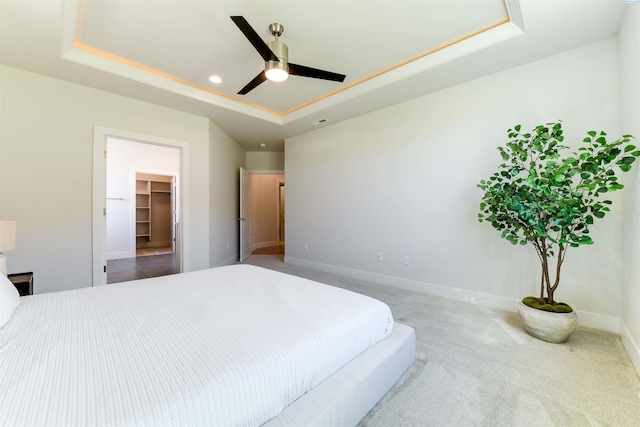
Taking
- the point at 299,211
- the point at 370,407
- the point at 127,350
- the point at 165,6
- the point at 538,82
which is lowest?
the point at 370,407

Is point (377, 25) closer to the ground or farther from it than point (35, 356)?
farther from it

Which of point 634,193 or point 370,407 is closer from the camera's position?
point 370,407

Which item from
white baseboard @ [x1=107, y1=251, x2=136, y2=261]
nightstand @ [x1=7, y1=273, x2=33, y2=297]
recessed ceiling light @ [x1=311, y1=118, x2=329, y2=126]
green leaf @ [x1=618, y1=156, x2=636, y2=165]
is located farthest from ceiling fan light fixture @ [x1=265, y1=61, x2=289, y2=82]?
white baseboard @ [x1=107, y1=251, x2=136, y2=261]

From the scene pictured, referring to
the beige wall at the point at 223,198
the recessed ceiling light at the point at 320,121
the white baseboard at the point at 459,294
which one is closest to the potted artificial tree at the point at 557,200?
the white baseboard at the point at 459,294

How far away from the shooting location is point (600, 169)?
6.32ft

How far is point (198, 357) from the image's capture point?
0.98 meters

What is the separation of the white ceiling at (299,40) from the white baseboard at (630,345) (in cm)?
246

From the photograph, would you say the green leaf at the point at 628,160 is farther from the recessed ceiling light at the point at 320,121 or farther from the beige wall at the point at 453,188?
the recessed ceiling light at the point at 320,121

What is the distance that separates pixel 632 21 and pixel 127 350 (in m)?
3.68

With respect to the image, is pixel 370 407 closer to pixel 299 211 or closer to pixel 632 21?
pixel 632 21

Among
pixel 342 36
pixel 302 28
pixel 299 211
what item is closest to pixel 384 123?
pixel 342 36

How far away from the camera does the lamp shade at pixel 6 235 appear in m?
2.06

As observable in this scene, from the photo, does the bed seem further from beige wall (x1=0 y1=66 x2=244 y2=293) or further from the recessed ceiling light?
the recessed ceiling light

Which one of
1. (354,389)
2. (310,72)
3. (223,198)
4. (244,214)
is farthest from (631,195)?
(244,214)
